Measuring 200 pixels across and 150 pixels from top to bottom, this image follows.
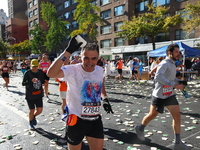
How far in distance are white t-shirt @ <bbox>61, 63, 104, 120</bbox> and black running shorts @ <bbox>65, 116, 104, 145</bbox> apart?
8cm

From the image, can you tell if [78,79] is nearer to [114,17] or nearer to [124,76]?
[124,76]

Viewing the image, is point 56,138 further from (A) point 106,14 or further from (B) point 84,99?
(A) point 106,14

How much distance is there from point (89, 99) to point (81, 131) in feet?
1.36

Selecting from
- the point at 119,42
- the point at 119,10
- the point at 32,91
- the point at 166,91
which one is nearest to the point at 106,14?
the point at 119,10

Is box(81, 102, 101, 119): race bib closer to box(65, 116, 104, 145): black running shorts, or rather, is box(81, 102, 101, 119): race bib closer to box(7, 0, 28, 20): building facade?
box(65, 116, 104, 145): black running shorts

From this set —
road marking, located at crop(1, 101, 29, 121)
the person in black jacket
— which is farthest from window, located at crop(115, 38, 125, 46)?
the person in black jacket

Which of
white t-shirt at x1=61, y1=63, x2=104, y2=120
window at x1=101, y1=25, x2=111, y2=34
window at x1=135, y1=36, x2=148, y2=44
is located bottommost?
white t-shirt at x1=61, y1=63, x2=104, y2=120

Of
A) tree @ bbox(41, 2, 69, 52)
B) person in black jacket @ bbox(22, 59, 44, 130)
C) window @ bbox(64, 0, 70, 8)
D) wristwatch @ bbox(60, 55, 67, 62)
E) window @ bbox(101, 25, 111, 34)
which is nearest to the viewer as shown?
wristwatch @ bbox(60, 55, 67, 62)

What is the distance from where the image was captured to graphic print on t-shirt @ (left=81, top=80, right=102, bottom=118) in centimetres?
244

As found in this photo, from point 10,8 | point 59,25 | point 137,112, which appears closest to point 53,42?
point 59,25

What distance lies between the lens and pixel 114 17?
36.9m

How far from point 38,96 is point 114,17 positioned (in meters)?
34.3

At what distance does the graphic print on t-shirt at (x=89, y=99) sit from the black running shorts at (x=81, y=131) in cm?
11

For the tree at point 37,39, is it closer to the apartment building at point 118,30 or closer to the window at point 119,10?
the apartment building at point 118,30
